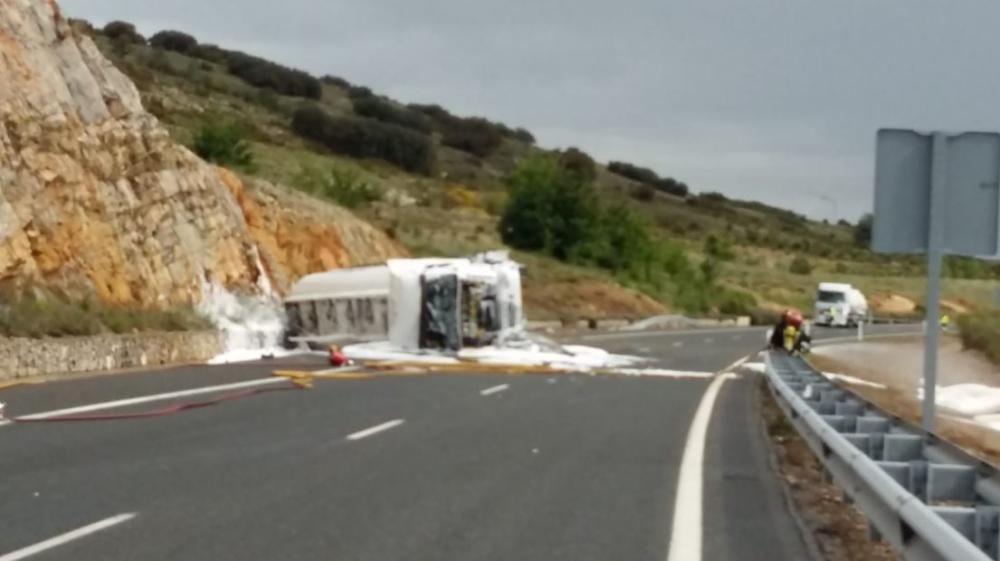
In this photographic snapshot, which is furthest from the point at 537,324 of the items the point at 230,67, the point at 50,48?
A: the point at 230,67

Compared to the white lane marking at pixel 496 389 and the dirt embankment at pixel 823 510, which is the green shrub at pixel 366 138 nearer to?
the white lane marking at pixel 496 389

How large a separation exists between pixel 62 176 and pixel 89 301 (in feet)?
13.8

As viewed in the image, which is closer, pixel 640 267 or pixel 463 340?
pixel 463 340

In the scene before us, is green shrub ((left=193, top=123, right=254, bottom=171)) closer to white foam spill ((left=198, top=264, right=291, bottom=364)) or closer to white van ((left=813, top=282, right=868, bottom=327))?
white foam spill ((left=198, top=264, right=291, bottom=364))

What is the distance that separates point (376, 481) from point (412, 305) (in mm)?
23741

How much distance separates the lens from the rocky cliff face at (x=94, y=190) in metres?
33.7

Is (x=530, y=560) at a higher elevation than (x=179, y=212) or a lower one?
lower

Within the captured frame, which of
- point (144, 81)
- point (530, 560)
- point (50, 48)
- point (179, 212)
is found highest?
point (144, 81)

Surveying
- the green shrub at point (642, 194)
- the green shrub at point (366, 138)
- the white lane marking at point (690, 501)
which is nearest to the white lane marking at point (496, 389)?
the white lane marking at point (690, 501)

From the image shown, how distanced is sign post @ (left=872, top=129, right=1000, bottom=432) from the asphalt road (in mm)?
2426

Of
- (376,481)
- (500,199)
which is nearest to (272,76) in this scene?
(500,199)

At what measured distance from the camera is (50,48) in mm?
37375

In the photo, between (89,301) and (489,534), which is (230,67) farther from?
(489,534)

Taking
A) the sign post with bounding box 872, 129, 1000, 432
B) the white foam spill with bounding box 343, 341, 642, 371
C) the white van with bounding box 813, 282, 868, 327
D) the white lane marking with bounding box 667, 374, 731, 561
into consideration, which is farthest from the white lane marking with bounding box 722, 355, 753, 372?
the white van with bounding box 813, 282, 868, 327
